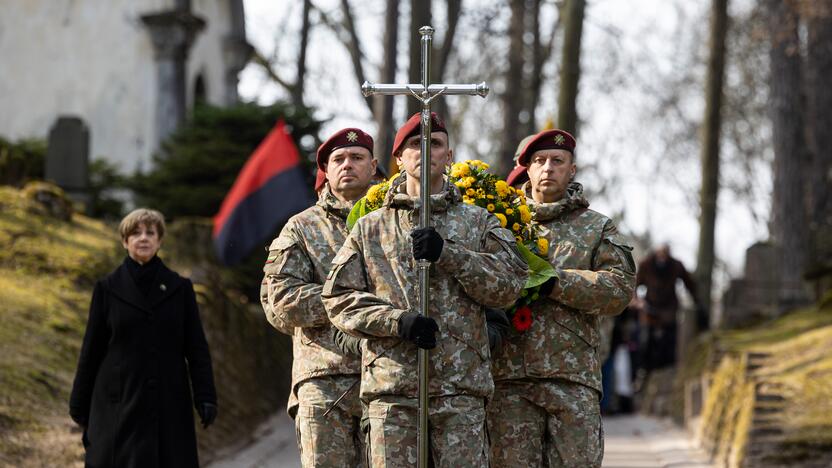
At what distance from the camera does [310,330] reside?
7562 millimetres

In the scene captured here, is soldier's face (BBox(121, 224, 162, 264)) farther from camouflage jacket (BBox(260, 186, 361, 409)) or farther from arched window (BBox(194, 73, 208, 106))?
arched window (BBox(194, 73, 208, 106))

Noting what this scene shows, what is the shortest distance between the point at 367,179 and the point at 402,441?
1.81m

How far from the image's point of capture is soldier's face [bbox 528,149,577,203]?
313 inches

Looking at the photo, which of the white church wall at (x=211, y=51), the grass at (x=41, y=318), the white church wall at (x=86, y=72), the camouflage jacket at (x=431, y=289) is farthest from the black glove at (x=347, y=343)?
the white church wall at (x=211, y=51)

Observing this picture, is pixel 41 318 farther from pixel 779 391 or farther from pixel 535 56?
pixel 535 56

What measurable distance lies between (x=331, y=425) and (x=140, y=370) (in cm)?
137

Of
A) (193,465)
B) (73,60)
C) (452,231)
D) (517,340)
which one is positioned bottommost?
(193,465)

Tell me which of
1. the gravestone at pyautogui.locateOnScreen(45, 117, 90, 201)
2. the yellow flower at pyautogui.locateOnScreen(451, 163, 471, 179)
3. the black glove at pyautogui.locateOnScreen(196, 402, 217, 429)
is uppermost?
the gravestone at pyautogui.locateOnScreen(45, 117, 90, 201)

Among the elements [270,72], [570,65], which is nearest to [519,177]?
[570,65]

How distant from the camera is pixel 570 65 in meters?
18.2

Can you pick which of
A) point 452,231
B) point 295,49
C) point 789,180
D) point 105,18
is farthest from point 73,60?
point 452,231

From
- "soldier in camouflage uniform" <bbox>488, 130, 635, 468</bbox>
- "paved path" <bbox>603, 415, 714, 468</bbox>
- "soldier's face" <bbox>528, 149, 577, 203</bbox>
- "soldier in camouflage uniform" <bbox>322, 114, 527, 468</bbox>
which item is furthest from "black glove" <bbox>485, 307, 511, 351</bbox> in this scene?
"paved path" <bbox>603, 415, 714, 468</bbox>

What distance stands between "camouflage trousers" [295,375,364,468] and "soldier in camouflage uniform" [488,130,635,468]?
2.24ft

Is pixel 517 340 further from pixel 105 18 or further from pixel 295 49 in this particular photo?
pixel 295 49
